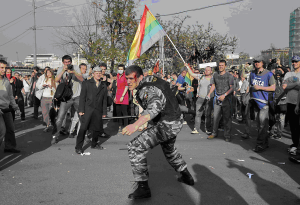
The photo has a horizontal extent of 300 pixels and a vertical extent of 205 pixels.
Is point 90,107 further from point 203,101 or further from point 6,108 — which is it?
point 203,101

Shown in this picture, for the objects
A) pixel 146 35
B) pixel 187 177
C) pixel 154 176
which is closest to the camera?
pixel 187 177

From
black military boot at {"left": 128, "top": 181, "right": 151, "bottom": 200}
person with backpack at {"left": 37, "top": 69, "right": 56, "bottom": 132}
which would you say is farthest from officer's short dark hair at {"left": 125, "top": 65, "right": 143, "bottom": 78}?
person with backpack at {"left": 37, "top": 69, "right": 56, "bottom": 132}

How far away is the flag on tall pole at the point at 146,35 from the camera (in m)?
10.8

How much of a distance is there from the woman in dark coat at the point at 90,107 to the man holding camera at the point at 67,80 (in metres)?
1.34

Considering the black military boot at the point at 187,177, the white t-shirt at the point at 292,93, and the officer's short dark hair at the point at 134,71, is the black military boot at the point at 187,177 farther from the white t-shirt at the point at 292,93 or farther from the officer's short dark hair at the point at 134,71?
the white t-shirt at the point at 292,93

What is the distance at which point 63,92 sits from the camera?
7.82m

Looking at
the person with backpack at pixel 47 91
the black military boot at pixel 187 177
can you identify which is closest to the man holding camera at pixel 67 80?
the person with backpack at pixel 47 91

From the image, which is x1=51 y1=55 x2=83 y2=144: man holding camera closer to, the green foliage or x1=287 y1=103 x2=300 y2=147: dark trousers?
x1=287 y1=103 x2=300 y2=147: dark trousers

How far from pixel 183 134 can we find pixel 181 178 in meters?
4.45

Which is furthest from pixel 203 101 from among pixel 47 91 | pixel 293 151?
pixel 47 91

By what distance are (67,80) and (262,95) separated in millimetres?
4986

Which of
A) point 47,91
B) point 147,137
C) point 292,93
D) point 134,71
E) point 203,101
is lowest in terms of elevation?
point 147,137

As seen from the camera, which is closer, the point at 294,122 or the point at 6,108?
the point at 6,108

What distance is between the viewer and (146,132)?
4023 mm
